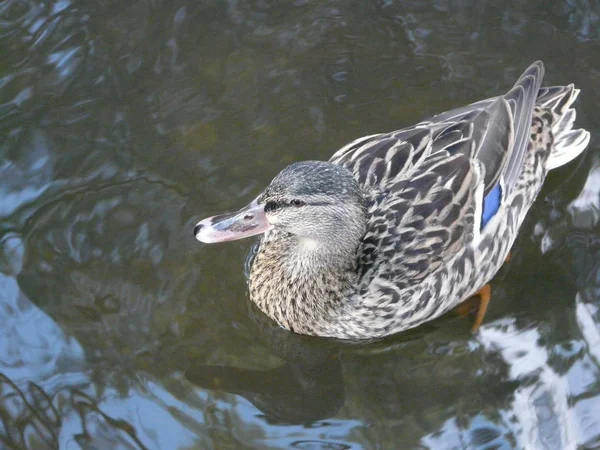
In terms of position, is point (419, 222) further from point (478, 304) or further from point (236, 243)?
point (236, 243)

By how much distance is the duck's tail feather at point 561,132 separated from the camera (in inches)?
268

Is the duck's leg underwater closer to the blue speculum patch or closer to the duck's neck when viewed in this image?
the blue speculum patch

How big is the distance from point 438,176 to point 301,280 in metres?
1.09

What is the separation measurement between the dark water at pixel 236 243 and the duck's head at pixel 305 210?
779 millimetres

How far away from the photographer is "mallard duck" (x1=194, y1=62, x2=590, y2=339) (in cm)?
550

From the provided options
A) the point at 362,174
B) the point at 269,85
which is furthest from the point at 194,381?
the point at 269,85

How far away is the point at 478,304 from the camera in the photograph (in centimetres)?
624

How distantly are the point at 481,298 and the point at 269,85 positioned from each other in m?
2.42

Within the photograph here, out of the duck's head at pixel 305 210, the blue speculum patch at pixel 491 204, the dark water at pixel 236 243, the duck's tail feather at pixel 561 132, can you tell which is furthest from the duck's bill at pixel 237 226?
the duck's tail feather at pixel 561 132

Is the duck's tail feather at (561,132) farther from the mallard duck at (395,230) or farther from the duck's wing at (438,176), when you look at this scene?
the mallard duck at (395,230)

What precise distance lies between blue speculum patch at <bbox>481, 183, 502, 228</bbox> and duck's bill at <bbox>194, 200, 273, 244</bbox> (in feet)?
4.92

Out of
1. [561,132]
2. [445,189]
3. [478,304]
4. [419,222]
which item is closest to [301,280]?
[419,222]

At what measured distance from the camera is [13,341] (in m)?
5.71

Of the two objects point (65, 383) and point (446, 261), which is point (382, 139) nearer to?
point (446, 261)
